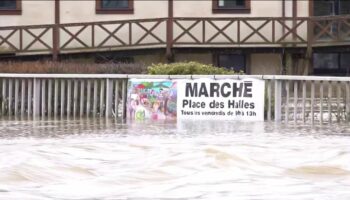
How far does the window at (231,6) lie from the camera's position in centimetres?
2730

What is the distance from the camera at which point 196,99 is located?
15.8 metres

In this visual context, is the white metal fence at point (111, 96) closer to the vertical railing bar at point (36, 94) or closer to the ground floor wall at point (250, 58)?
the vertical railing bar at point (36, 94)

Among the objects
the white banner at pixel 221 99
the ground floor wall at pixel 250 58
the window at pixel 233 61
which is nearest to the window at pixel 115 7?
the ground floor wall at pixel 250 58

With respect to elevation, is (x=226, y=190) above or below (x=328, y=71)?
below

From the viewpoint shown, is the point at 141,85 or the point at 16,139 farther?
the point at 141,85

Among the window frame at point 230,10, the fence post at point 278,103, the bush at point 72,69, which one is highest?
the window frame at point 230,10

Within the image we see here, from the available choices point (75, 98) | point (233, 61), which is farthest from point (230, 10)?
point (75, 98)

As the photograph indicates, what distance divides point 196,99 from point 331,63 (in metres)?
13.0

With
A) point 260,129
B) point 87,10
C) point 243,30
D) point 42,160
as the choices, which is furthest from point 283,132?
point 87,10

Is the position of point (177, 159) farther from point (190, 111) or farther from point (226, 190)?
point (190, 111)

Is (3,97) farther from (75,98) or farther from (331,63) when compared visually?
(331,63)

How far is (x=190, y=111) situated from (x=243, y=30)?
11.1 metres

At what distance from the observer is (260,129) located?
44.2ft

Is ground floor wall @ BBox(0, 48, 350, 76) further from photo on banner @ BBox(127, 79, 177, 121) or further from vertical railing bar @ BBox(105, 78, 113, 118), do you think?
photo on banner @ BBox(127, 79, 177, 121)
